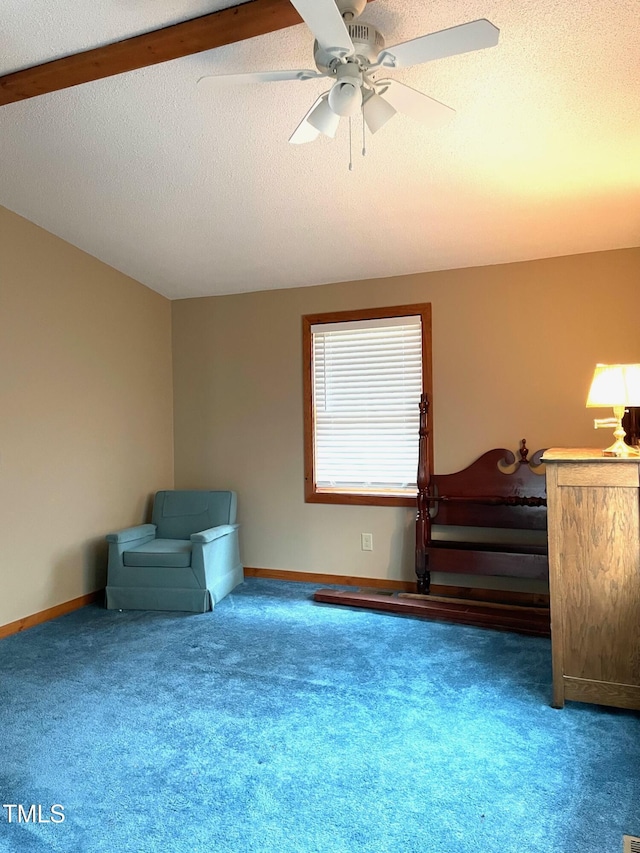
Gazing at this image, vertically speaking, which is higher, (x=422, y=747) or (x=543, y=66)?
(x=543, y=66)

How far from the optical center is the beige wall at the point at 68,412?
379 centimetres

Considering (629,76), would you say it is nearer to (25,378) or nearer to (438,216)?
(438,216)

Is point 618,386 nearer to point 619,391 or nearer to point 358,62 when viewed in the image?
point 619,391

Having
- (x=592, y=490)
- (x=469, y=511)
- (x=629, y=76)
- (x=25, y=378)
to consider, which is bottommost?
(x=469, y=511)

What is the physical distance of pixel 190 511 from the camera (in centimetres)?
471

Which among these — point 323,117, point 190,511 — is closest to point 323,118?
point 323,117

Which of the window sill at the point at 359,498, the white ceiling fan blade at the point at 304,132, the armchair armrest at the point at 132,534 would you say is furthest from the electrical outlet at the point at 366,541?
the white ceiling fan blade at the point at 304,132

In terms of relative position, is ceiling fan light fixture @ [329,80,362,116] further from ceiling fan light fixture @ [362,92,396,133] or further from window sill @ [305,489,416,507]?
window sill @ [305,489,416,507]

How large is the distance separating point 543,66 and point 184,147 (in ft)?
5.79

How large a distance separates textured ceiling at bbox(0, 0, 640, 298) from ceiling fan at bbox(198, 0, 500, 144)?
28 centimetres

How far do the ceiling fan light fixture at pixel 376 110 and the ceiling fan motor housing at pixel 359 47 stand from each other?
12 cm

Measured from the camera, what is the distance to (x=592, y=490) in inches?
101

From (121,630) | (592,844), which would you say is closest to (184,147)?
(121,630)

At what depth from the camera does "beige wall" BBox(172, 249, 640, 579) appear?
13.0 feet
